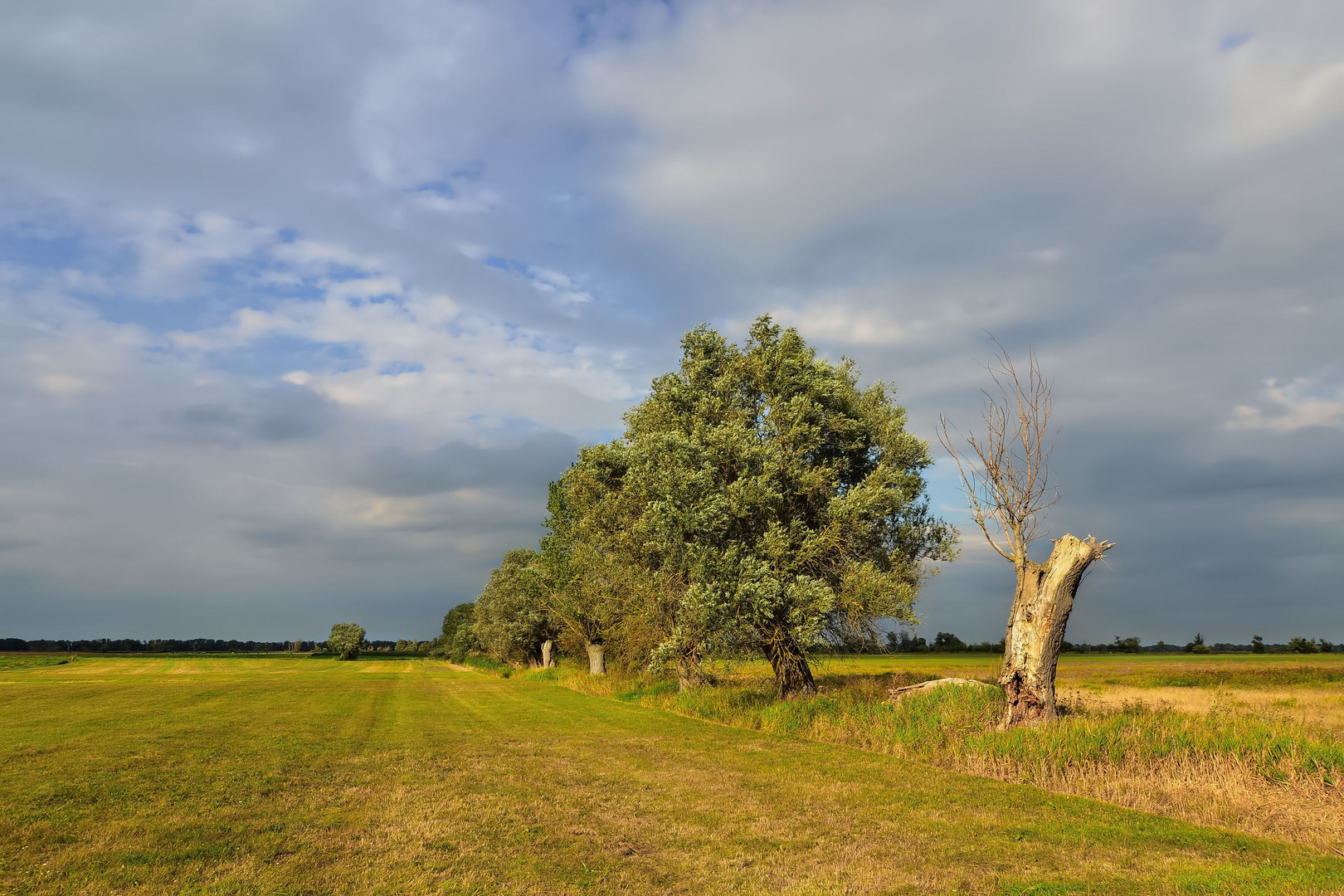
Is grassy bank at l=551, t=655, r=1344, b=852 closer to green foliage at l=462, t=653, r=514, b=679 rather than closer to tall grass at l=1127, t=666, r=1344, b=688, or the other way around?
tall grass at l=1127, t=666, r=1344, b=688

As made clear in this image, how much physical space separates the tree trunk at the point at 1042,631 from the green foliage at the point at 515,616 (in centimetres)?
4742

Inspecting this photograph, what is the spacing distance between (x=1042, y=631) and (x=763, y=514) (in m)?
10.4

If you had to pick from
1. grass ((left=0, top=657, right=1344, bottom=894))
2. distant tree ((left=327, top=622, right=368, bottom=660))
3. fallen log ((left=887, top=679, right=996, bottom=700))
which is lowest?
distant tree ((left=327, top=622, right=368, bottom=660))

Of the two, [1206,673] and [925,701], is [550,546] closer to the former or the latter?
[925,701]

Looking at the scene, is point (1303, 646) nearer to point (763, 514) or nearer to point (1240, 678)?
point (1240, 678)

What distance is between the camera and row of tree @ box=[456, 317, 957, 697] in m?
23.8

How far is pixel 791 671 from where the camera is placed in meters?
26.2

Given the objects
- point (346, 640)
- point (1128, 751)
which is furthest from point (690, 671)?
point (346, 640)

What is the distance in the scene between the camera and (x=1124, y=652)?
5709 inches

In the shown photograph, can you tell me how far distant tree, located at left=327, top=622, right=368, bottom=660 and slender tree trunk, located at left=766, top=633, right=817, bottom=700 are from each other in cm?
14520

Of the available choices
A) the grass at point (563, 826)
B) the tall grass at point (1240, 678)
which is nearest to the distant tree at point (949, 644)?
the tall grass at point (1240, 678)

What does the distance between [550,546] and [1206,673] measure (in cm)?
6592

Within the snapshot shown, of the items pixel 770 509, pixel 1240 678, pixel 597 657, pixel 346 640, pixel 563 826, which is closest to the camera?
pixel 563 826

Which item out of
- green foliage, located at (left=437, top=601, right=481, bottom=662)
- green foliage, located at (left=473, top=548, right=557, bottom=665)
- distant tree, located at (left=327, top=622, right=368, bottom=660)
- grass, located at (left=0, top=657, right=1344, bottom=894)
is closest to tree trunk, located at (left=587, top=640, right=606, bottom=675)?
green foliage, located at (left=473, top=548, right=557, bottom=665)
